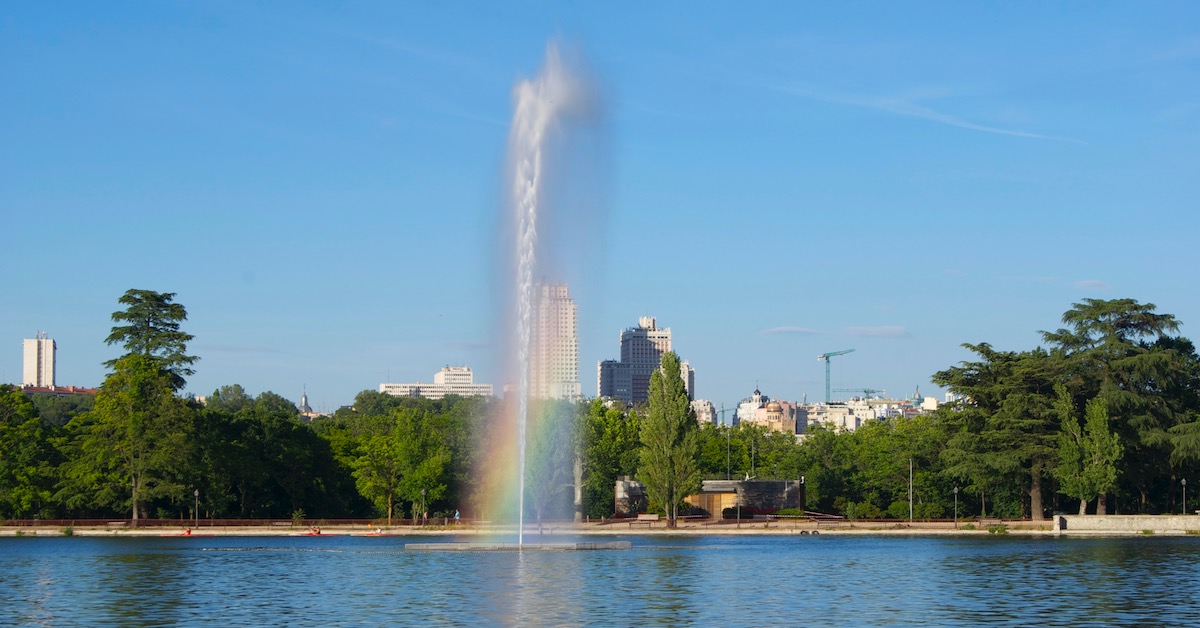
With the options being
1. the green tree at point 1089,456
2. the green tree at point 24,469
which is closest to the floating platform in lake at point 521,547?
the green tree at point 1089,456

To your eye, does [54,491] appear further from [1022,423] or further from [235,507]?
[1022,423]

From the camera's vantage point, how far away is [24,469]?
89500 mm

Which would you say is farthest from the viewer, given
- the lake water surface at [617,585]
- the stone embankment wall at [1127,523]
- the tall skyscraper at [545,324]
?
the stone embankment wall at [1127,523]

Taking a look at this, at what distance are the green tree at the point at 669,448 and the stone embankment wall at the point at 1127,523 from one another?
884 inches

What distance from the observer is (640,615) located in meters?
36.4

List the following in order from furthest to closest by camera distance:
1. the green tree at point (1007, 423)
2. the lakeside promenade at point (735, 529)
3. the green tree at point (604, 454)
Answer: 1. the green tree at point (604, 454)
2. the green tree at point (1007, 423)
3. the lakeside promenade at point (735, 529)

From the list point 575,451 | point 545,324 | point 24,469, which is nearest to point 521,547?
point 545,324

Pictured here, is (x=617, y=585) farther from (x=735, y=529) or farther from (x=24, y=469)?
(x=24, y=469)

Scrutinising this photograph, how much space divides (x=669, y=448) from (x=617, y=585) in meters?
44.6

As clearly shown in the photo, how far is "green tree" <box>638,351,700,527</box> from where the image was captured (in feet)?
294

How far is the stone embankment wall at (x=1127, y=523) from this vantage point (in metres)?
82.3

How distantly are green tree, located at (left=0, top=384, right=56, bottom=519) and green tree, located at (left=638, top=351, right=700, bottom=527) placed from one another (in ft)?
125

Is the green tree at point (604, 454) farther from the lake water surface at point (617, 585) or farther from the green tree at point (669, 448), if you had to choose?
the lake water surface at point (617, 585)

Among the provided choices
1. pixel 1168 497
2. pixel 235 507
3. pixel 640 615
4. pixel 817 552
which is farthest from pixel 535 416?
pixel 1168 497
